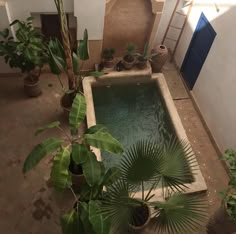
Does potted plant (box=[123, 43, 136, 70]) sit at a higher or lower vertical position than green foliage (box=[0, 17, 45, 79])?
lower

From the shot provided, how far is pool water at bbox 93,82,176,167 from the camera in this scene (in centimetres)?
667

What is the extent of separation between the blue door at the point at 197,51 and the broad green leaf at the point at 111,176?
13.3ft

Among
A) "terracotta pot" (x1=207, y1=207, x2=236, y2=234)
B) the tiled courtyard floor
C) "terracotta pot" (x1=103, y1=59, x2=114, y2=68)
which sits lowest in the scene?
the tiled courtyard floor

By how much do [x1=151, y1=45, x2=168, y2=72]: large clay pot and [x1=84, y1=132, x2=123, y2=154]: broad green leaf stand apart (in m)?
3.82

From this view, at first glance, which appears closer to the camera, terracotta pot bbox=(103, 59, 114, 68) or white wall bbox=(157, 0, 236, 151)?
white wall bbox=(157, 0, 236, 151)

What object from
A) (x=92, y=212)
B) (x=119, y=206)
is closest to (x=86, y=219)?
(x=92, y=212)

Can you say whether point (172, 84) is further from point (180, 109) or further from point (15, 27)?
point (15, 27)

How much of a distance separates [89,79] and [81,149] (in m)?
3.29

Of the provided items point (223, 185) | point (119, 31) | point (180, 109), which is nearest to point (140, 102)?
point (180, 109)

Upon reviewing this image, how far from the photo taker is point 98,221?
3.77 m

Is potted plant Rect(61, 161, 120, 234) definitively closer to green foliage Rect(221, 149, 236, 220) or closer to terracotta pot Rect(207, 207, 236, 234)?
green foliage Rect(221, 149, 236, 220)

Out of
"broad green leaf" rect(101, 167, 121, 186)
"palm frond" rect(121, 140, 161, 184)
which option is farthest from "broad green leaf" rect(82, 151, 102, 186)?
"palm frond" rect(121, 140, 161, 184)

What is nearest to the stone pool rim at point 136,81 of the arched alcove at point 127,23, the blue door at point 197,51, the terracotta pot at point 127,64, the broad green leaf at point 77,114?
the terracotta pot at point 127,64

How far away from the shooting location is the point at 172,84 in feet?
25.8
